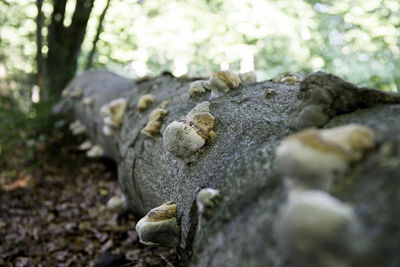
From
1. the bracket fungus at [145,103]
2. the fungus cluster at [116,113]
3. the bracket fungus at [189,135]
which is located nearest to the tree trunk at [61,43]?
the fungus cluster at [116,113]

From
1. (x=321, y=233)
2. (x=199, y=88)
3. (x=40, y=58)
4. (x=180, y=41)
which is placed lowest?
(x=180, y=41)

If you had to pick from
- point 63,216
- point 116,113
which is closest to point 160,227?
point 116,113

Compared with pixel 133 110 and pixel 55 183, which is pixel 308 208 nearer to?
pixel 133 110

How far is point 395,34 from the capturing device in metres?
8.70

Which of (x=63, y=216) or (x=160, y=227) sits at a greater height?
(x=160, y=227)

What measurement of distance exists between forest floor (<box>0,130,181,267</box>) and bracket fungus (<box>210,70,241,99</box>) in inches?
53.9

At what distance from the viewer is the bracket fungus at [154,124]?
2547 millimetres

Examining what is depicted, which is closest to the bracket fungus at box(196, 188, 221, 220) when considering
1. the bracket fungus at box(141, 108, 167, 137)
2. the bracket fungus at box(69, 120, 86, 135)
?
the bracket fungus at box(141, 108, 167, 137)

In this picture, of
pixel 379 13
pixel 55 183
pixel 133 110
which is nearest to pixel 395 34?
pixel 379 13

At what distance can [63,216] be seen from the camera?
3.92 meters

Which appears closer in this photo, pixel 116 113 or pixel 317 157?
pixel 317 157

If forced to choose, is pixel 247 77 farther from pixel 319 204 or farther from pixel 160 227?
pixel 319 204

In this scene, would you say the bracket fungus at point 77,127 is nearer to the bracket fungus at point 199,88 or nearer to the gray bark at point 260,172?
the gray bark at point 260,172

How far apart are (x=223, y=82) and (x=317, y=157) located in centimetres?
150
